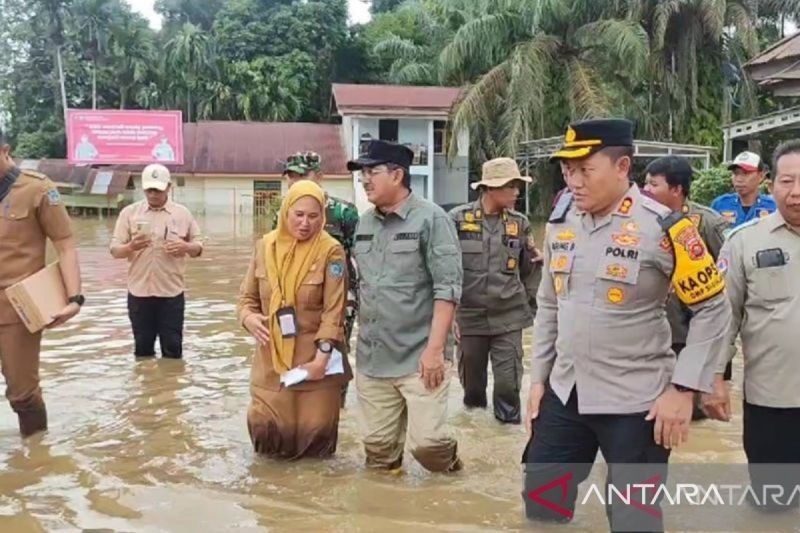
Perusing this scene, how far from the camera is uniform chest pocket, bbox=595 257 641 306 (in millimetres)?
2975

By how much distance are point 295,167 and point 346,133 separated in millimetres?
29552

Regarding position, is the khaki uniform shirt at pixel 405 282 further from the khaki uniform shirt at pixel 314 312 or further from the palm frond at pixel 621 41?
the palm frond at pixel 621 41

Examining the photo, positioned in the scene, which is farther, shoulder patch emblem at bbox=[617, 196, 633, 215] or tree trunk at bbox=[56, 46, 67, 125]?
tree trunk at bbox=[56, 46, 67, 125]

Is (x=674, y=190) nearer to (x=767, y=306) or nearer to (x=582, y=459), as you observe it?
(x=767, y=306)

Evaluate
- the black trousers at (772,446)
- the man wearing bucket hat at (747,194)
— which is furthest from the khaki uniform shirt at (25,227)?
the man wearing bucket hat at (747,194)

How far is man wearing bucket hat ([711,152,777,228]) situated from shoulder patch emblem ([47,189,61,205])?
4428mm

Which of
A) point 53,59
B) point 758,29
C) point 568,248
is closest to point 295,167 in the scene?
point 568,248

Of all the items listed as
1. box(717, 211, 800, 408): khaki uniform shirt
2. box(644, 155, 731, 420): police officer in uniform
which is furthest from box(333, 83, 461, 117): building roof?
box(717, 211, 800, 408): khaki uniform shirt

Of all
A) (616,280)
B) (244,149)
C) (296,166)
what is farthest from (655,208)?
(244,149)

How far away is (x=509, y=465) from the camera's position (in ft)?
15.7

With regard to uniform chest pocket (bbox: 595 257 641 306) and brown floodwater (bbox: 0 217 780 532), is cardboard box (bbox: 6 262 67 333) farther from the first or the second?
uniform chest pocket (bbox: 595 257 641 306)

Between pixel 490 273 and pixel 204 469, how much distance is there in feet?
6.98

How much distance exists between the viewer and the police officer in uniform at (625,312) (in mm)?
2906

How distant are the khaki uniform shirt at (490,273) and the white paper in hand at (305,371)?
3.81 feet
